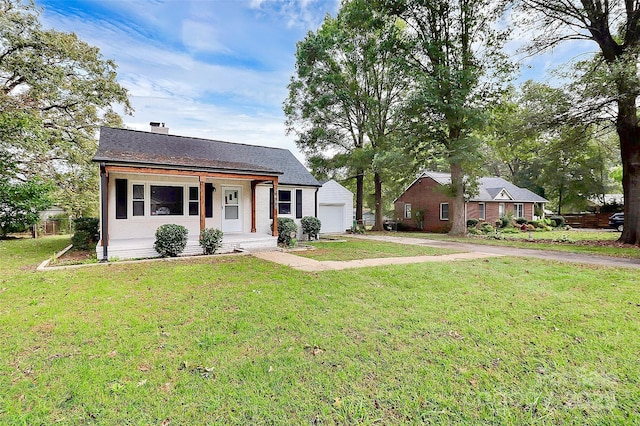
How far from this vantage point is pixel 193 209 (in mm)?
12766

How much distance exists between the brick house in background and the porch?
1606 cm

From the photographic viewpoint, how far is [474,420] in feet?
7.84

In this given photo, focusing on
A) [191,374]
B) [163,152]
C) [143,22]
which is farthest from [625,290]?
[143,22]

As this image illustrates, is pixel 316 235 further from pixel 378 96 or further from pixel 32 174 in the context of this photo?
pixel 32 174

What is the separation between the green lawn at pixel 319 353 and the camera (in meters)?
2.52

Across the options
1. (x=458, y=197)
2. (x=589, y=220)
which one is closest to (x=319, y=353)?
(x=458, y=197)

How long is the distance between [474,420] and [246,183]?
12977 millimetres

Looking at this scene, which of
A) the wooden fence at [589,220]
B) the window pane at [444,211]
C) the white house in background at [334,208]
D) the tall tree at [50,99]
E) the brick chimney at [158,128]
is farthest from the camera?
the wooden fence at [589,220]

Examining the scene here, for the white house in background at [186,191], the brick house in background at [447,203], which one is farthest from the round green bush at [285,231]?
the brick house in background at [447,203]

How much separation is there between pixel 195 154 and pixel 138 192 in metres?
3.45

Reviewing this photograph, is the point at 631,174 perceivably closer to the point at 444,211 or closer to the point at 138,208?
the point at 444,211

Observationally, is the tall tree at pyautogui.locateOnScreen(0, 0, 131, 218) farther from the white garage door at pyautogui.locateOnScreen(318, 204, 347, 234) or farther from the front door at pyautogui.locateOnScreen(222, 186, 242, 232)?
the white garage door at pyautogui.locateOnScreen(318, 204, 347, 234)

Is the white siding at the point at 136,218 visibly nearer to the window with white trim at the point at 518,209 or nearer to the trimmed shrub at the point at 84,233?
the trimmed shrub at the point at 84,233

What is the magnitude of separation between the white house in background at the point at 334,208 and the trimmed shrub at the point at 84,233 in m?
12.1
